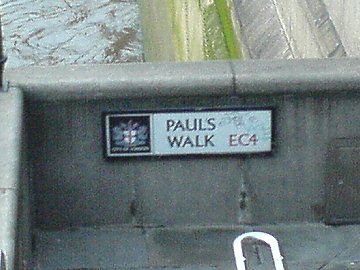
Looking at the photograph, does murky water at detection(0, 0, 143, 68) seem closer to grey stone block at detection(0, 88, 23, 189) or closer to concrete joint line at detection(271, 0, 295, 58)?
concrete joint line at detection(271, 0, 295, 58)

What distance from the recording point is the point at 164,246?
521cm

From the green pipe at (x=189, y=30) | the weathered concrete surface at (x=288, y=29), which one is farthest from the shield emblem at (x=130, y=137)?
the green pipe at (x=189, y=30)

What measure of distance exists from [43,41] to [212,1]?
Result: 5908mm

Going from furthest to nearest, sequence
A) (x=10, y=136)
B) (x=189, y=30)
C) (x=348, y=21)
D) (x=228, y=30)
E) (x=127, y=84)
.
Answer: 1. (x=189, y=30)
2. (x=228, y=30)
3. (x=348, y=21)
4. (x=127, y=84)
5. (x=10, y=136)

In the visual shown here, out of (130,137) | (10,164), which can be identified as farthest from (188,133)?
(10,164)

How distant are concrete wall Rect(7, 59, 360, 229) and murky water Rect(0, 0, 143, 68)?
400 inches

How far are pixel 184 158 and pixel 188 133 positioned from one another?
146mm

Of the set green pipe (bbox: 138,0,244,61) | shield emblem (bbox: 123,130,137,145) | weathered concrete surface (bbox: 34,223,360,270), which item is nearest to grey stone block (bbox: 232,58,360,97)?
shield emblem (bbox: 123,130,137,145)

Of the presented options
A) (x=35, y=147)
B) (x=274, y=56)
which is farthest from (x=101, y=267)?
(x=274, y=56)

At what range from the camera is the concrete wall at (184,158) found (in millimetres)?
5078

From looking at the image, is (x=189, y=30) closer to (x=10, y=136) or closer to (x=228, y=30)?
(x=228, y=30)

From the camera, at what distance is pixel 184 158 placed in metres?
5.29

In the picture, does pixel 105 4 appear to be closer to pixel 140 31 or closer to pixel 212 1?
pixel 140 31

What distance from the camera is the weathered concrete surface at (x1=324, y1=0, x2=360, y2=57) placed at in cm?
616
